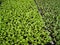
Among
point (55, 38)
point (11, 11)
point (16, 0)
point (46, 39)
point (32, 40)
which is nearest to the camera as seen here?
point (32, 40)

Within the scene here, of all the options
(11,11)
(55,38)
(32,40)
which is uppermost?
(11,11)

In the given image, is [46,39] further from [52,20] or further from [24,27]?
[52,20]

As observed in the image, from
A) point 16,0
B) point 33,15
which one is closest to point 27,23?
point 33,15

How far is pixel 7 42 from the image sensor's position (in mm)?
5355

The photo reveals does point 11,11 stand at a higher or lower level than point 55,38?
higher

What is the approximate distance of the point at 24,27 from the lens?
645cm

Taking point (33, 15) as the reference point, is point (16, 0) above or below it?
above

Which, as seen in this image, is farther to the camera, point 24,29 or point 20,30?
point 24,29

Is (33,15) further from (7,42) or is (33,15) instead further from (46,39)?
(7,42)

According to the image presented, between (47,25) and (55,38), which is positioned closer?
(55,38)

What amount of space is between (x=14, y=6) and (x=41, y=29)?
2.31 m

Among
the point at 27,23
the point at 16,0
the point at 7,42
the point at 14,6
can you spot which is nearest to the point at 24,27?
the point at 27,23

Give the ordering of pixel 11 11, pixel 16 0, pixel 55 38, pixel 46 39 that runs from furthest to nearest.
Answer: pixel 16 0
pixel 11 11
pixel 55 38
pixel 46 39

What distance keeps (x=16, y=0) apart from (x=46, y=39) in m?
4.57
